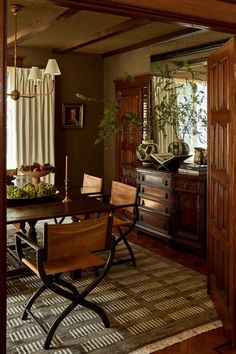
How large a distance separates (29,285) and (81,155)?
4586mm

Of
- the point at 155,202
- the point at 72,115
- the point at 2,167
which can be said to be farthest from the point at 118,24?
the point at 2,167

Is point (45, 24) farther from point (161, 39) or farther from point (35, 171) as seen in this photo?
point (35, 171)

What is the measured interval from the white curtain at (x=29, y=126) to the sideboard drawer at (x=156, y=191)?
8.81ft

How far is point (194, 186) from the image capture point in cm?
459

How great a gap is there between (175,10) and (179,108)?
3.48 meters

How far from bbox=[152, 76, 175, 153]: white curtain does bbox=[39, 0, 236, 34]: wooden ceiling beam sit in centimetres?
344

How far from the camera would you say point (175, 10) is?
2244 mm

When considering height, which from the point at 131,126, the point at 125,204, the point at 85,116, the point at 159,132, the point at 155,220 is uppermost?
the point at 85,116

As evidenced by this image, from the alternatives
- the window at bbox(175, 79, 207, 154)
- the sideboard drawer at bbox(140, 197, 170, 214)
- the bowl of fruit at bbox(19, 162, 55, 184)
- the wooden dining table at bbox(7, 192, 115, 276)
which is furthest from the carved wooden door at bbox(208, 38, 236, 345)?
the window at bbox(175, 79, 207, 154)

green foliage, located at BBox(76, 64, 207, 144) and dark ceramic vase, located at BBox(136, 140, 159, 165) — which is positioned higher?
green foliage, located at BBox(76, 64, 207, 144)

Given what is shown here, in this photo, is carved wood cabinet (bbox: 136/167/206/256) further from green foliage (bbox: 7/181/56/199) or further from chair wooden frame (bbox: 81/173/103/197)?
green foliage (bbox: 7/181/56/199)

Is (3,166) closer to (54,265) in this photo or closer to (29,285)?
(54,265)

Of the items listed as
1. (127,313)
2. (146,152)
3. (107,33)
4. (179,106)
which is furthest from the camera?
(107,33)

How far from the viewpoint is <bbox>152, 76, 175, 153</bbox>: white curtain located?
5973 millimetres
